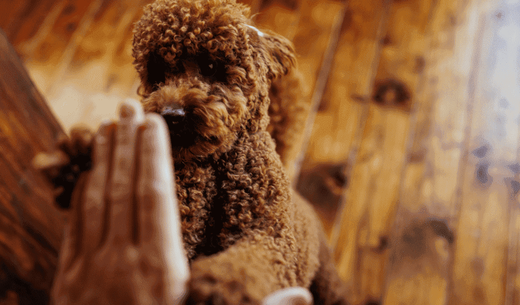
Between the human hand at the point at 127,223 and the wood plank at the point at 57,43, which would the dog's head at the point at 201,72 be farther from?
the wood plank at the point at 57,43

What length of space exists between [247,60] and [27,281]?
37 centimetres

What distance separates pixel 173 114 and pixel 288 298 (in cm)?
20

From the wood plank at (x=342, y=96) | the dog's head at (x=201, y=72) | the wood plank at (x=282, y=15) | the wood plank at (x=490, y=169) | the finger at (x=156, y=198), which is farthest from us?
the wood plank at (x=282, y=15)

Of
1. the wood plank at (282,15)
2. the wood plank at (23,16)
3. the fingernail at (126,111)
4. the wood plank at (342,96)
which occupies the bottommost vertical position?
the wood plank at (342,96)

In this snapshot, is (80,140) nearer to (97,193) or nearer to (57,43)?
(97,193)

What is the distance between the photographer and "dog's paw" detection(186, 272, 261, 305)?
0.98ft

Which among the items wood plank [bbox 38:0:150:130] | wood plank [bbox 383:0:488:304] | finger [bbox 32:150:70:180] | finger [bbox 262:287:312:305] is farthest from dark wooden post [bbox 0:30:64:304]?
wood plank [bbox 383:0:488:304]

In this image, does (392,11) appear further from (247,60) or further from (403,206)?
(247,60)

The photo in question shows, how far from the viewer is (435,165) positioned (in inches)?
44.0

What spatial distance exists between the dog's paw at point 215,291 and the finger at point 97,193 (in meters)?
0.08

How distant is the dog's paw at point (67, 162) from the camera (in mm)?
307

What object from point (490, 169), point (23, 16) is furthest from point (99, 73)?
point (490, 169)

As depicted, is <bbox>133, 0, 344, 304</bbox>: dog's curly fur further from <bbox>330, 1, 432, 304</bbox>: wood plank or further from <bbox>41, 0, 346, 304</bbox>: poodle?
<bbox>330, 1, 432, 304</bbox>: wood plank

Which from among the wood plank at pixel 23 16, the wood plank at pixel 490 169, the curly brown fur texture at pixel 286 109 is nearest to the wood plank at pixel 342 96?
the wood plank at pixel 490 169
